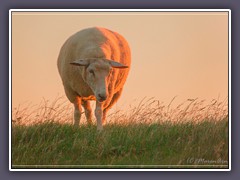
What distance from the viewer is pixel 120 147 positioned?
62.1 ft

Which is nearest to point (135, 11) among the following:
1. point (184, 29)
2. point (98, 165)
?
point (184, 29)

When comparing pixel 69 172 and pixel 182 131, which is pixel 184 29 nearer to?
pixel 182 131

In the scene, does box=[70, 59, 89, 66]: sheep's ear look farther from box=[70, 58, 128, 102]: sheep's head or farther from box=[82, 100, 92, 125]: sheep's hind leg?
box=[82, 100, 92, 125]: sheep's hind leg

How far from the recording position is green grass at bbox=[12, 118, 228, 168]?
61.9ft

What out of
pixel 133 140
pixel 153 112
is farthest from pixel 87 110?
pixel 133 140

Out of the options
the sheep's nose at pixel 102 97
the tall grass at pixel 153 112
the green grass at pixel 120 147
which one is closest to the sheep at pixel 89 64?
the sheep's nose at pixel 102 97

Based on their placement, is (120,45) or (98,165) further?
(120,45)

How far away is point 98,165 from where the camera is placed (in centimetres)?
1877

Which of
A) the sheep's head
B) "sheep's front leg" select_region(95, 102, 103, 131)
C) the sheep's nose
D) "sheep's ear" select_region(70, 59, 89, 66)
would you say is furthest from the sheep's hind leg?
"sheep's ear" select_region(70, 59, 89, 66)

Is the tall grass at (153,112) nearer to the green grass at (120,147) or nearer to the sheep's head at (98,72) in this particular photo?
the green grass at (120,147)

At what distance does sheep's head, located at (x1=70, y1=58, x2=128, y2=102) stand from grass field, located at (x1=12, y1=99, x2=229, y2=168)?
62cm

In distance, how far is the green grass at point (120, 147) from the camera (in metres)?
18.9

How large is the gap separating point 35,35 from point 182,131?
8.66ft
